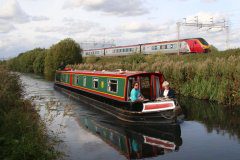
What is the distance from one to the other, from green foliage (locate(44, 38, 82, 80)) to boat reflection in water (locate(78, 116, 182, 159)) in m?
36.2

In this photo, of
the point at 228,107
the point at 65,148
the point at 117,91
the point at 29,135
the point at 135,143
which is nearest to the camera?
the point at 29,135

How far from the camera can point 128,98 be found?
1548cm

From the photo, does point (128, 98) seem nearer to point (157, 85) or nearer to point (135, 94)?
point (135, 94)

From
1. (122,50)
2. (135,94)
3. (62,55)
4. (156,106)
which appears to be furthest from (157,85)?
(122,50)

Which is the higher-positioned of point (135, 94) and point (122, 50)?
point (122, 50)

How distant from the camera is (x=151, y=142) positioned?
1200 centimetres

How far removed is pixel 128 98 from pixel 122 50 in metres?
41.1

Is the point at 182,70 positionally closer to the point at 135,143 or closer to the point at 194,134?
the point at 194,134

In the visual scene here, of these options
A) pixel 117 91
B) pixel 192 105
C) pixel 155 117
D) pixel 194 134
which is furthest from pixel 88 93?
pixel 194 134

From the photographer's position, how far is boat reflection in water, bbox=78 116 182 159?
36.2 feet

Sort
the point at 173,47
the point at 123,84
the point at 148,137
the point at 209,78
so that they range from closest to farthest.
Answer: the point at 148,137, the point at 123,84, the point at 209,78, the point at 173,47

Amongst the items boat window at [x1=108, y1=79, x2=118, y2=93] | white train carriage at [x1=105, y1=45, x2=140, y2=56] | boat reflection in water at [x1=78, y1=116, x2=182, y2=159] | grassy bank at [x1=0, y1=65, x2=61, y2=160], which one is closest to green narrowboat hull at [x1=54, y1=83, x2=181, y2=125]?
boat reflection in water at [x1=78, y1=116, x2=182, y2=159]

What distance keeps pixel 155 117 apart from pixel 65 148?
4508 millimetres

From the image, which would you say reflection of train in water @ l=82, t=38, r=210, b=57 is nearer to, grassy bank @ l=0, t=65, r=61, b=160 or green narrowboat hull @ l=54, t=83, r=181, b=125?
green narrowboat hull @ l=54, t=83, r=181, b=125
